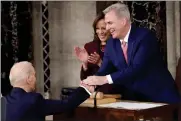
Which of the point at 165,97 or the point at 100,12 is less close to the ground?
the point at 100,12

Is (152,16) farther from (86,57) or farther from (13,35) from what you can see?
(13,35)

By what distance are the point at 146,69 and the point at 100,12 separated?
1.91ft

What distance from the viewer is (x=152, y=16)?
112 inches

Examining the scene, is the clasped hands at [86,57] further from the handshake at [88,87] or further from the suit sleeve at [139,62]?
the handshake at [88,87]

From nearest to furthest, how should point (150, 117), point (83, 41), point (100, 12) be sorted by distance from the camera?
point (150, 117)
point (100, 12)
point (83, 41)

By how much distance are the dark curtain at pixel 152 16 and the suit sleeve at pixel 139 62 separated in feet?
1.54

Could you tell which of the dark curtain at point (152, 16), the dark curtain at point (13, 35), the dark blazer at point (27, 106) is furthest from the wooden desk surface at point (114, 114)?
the dark curtain at point (13, 35)

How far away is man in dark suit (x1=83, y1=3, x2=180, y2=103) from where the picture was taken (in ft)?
7.58

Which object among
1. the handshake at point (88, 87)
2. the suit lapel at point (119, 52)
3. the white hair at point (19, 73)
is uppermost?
the suit lapel at point (119, 52)

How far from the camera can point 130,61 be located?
234 cm

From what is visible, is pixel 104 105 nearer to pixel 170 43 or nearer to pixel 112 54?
pixel 112 54

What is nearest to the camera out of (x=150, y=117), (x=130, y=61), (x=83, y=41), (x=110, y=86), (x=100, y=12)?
(x=150, y=117)

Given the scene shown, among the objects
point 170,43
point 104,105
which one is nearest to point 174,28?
point 170,43

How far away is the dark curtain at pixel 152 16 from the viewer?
2807 mm
